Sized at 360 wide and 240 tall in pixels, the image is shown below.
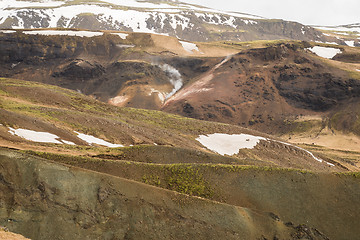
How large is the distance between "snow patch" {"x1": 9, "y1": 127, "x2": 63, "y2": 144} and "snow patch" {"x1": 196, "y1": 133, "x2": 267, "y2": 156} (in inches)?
915

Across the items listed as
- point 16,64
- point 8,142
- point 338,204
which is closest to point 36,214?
point 8,142

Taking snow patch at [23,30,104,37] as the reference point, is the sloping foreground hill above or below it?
above

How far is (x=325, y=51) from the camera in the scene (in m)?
124

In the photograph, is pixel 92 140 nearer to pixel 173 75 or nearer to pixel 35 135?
pixel 35 135

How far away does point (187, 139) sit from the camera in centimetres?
4728

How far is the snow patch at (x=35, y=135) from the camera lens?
25.5 m

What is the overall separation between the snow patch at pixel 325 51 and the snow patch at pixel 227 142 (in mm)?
81597

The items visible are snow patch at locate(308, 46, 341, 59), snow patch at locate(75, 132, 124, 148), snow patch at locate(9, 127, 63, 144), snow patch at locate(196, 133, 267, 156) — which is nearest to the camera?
snow patch at locate(9, 127, 63, 144)

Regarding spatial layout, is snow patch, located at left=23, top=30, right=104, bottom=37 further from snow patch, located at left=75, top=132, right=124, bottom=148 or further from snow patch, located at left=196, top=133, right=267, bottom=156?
snow patch, located at left=75, top=132, right=124, bottom=148

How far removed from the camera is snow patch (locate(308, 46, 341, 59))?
400ft

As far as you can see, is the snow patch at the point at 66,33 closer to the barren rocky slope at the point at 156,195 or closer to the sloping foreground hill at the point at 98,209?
the barren rocky slope at the point at 156,195

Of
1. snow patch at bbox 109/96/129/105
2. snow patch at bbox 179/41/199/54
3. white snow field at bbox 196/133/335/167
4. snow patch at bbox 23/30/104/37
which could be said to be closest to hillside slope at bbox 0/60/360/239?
white snow field at bbox 196/133/335/167

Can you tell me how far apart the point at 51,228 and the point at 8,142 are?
8.00 m

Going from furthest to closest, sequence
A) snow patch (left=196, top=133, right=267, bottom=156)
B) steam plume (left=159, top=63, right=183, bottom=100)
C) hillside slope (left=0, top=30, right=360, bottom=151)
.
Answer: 1. steam plume (left=159, top=63, right=183, bottom=100)
2. hillside slope (left=0, top=30, right=360, bottom=151)
3. snow patch (left=196, top=133, right=267, bottom=156)
